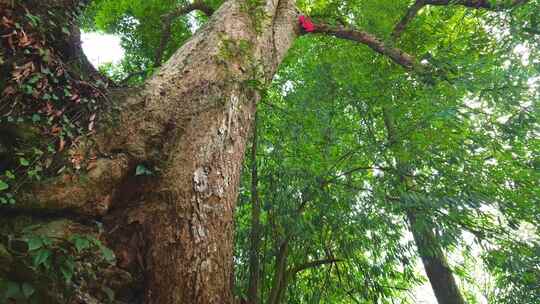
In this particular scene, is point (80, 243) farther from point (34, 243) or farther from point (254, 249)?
point (254, 249)

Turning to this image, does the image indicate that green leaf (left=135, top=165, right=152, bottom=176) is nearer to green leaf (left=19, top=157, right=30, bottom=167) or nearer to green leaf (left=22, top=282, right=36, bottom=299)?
green leaf (left=19, top=157, right=30, bottom=167)

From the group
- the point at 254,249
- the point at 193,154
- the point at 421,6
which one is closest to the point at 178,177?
the point at 193,154

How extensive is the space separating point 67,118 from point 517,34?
11.3 ft

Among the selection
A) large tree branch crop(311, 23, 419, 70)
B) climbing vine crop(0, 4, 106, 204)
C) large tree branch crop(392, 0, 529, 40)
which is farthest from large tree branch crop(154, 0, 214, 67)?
large tree branch crop(392, 0, 529, 40)

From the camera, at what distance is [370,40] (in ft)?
12.2

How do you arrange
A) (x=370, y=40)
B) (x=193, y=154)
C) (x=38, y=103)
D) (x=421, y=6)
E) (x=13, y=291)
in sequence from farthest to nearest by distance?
(x=421, y=6) < (x=370, y=40) < (x=193, y=154) < (x=38, y=103) < (x=13, y=291)

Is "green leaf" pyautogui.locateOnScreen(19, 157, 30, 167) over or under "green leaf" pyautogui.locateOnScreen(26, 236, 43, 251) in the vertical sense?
over

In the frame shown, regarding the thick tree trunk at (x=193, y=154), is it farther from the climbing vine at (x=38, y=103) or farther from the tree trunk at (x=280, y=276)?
the tree trunk at (x=280, y=276)

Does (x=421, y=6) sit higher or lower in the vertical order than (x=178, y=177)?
higher

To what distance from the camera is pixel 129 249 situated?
1.55 m

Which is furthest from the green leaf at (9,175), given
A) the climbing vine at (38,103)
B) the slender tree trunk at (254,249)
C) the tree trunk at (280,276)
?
the tree trunk at (280,276)

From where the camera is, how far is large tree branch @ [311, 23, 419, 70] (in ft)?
11.5

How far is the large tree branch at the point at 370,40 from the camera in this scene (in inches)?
138

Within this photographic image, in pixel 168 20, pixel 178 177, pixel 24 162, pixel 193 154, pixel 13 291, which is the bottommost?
pixel 13 291
